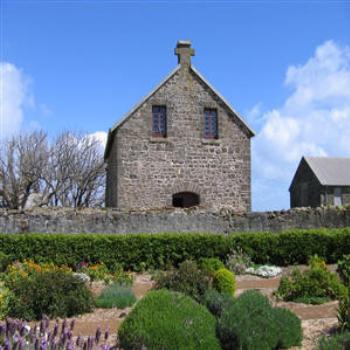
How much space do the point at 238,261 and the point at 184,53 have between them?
10.7 metres

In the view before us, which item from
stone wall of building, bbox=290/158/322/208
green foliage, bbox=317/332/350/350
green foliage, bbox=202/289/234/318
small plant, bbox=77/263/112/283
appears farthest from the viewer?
stone wall of building, bbox=290/158/322/208

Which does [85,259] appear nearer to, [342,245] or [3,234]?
[3,234]

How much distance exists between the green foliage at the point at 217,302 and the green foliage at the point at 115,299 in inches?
94.8

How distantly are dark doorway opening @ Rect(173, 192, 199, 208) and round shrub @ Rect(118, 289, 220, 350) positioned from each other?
15.6 meters

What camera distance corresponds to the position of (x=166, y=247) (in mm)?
15547

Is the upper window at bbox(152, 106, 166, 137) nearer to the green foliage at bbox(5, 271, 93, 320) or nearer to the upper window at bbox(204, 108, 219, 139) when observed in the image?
the upper window at bbox(204, 108, 219, 139)

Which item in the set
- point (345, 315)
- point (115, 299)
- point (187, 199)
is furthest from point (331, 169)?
point (345, 315)

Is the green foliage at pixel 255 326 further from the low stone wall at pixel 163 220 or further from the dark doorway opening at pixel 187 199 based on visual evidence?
the dark doorway opening at pixel 187 199

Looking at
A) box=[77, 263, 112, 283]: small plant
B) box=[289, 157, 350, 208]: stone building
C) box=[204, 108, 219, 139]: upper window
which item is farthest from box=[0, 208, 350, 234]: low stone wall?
box=[289, 157, 350, 208]: stone building

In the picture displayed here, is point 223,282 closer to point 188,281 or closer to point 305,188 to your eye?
point 188,281

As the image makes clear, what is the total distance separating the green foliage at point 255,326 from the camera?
249 inches

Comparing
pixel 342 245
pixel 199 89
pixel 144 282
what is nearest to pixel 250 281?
pixel 144 282

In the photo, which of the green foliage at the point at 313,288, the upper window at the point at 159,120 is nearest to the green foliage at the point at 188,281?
the green foliage at the point at 313,288

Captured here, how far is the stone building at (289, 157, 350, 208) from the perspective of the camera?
1501 inches
